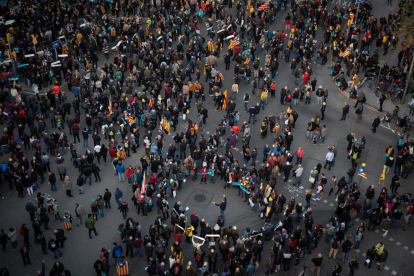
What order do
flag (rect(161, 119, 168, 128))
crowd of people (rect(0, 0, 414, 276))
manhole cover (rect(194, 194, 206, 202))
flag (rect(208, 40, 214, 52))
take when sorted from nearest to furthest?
crowd of people (rect(0, 0, 414, 276))
manhole cover (rect(194, 194, 206, 202))
flag (rect(161, 119, 168, 128))
flag (rect(208, 40, 214, 52))

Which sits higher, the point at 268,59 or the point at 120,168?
the point at 268,59

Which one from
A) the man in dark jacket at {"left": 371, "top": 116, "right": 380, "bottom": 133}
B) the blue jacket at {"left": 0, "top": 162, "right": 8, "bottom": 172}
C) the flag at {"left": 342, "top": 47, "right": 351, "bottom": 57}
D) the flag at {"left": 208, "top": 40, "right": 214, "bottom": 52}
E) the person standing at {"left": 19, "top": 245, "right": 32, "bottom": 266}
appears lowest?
the person standing at {"left": 19, "top": 245, "right": 32, "bottom": 266}

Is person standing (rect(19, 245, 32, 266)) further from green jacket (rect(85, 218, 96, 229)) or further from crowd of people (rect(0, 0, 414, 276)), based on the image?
green jacket (rect(85, 218, 96, 229))

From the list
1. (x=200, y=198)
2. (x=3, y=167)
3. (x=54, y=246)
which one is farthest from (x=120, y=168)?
(x=3, y=167)

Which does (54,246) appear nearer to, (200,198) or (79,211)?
(79,211)

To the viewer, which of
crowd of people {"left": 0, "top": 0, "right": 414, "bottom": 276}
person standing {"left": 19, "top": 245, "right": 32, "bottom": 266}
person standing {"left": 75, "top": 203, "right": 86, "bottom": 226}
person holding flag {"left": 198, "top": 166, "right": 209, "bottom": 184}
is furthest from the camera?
person holding flag {"left": 198, "top": 166, "right": 209, "bottom": 184}

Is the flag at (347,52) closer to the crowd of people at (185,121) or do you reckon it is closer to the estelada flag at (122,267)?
the crowd of people at (185,121)

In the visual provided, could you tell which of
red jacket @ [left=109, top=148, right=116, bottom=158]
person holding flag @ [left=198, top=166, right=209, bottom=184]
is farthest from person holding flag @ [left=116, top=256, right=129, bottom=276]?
red jacket @ [left=109, top=148, right=116, bottom=158]
